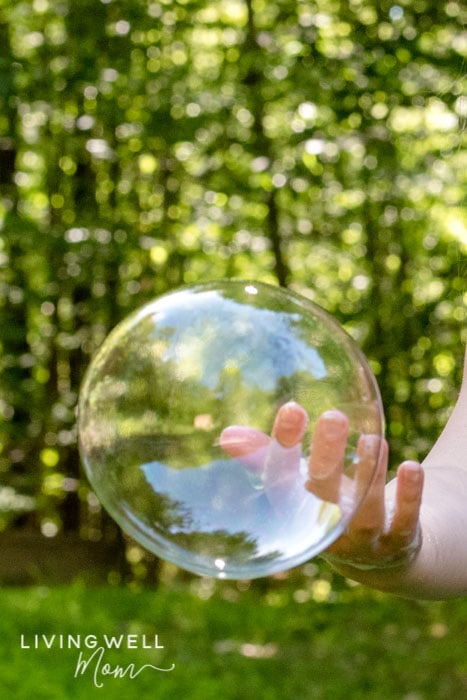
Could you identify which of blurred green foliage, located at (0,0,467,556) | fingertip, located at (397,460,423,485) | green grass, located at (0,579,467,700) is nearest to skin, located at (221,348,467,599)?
fingertip, located at (397,460,423,485)

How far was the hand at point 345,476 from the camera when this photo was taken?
5.08 ft

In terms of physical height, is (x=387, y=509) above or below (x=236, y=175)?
above

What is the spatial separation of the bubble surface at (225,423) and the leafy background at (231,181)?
10.3ft

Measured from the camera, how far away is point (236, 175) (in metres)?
7.47

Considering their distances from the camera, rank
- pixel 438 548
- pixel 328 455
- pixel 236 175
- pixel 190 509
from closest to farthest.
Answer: pixel 328 455 → pixel 190 509 → pixel 438 548 → pixel 236 175

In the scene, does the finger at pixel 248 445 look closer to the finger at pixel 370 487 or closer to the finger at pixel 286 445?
the finger at pixel 286 445

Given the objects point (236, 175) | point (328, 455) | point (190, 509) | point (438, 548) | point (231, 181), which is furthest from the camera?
point (236, 175)

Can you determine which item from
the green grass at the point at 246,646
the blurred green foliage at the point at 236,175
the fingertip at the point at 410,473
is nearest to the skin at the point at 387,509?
the fingertip at the point at 410,473

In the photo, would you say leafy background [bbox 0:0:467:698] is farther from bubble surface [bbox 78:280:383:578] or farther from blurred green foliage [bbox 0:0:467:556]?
bubble surface [bbox 78:280:383:578]

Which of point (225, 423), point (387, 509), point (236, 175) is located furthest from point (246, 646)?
point (225, 423)

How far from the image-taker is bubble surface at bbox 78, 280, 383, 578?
160 cm

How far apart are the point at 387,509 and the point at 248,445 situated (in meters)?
0.26

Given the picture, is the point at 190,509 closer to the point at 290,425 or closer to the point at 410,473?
the point at 290,425

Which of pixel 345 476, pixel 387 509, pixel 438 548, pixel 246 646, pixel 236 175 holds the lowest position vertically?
pixel 246 646
